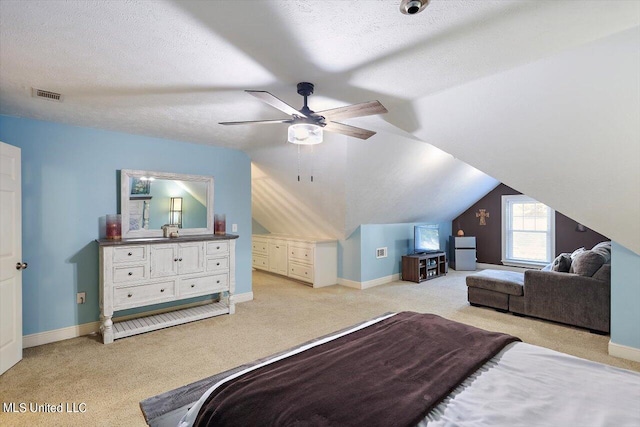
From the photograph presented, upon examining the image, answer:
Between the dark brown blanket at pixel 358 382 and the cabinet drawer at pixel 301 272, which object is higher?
the dark brown blanket at pixel 358 382

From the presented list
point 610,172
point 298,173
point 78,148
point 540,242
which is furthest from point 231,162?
point 540,242

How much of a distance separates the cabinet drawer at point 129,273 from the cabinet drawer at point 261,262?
3.57 meters

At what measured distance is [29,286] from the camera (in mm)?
3264

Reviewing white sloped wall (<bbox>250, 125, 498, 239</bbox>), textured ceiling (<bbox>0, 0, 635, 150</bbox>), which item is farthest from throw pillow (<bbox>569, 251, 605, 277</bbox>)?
textured ceiling (<bbox>0, 0, 635, 150</bbox>)

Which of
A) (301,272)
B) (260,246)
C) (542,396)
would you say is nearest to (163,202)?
(301,272)

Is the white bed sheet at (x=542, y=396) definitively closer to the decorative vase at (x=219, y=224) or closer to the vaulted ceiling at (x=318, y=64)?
the vaulted ceiling at (x=318, y=64)

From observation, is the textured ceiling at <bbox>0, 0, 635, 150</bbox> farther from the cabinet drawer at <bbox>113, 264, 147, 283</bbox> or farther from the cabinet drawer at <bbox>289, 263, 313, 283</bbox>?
the cabinet drawer at <bbox>289, 263, 313, 283</bbox>

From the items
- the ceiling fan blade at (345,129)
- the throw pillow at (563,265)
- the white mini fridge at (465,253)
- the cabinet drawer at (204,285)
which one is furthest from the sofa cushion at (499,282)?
the cabinet drawer at (204,285)

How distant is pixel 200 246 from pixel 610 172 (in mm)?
4083

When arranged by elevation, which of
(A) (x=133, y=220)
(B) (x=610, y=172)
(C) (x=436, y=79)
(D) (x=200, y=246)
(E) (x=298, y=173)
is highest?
(C) (x=436, y=79)

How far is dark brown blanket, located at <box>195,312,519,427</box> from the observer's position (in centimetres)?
120

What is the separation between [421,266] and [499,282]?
2046 mm

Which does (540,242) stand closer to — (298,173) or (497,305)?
(497,305)

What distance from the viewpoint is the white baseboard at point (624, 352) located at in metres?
2.97
